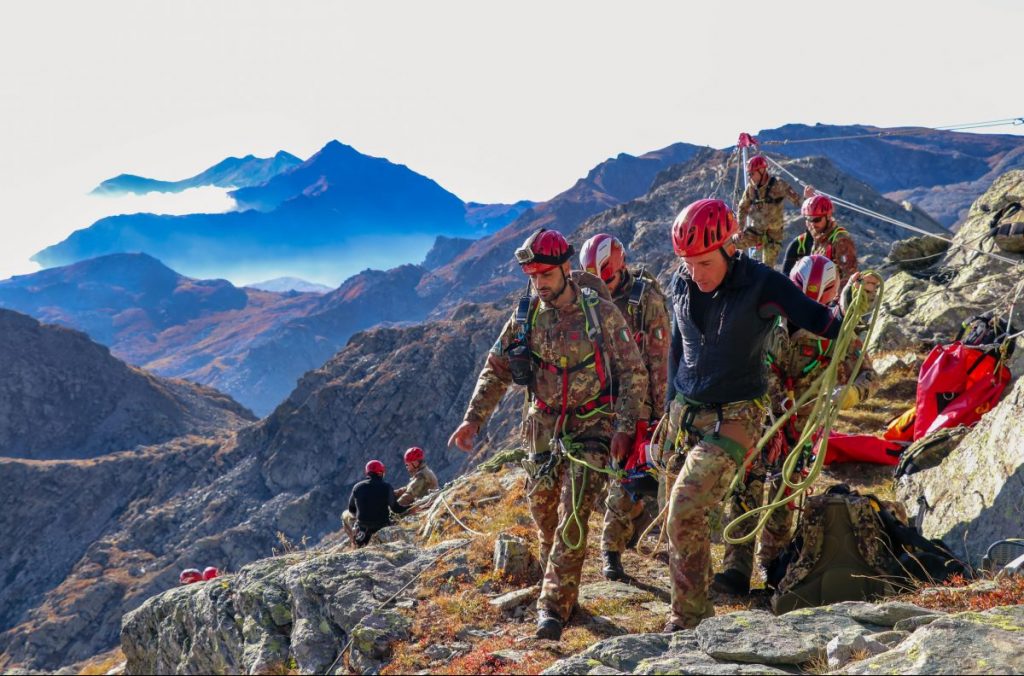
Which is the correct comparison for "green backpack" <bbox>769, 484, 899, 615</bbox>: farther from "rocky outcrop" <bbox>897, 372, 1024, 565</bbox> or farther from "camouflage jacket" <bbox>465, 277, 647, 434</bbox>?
"camouflage jacket" <bbox>465, 277, 647, 434</bbox>

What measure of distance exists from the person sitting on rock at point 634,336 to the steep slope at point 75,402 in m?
158

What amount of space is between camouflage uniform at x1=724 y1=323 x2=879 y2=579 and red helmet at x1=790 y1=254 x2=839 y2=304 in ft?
2.07

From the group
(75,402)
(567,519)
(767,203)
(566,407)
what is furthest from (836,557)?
(75,402)

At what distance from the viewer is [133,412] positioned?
156m

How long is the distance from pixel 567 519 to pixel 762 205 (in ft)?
34.4

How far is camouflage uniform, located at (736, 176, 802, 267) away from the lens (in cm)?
1482

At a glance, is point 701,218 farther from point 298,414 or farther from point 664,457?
point 298,414

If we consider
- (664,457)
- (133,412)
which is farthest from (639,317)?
(133,412)

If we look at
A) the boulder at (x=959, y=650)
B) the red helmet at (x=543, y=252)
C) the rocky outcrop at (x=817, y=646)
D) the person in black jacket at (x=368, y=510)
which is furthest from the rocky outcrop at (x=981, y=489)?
the person in black jacket at (x=368, y=510)

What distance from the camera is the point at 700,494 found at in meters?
5.50

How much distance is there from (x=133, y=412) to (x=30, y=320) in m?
32.0

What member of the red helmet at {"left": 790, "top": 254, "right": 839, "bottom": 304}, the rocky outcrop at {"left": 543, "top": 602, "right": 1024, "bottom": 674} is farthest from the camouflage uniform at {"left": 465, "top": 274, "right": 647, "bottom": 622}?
the red helmet at {"left": 790, "top": 254, "right": 839, "bottom": 304}

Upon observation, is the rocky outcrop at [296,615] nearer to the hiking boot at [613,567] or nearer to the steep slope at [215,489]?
the hiking boot at [613,567]

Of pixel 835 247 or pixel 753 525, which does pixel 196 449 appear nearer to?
pixel 835 247
